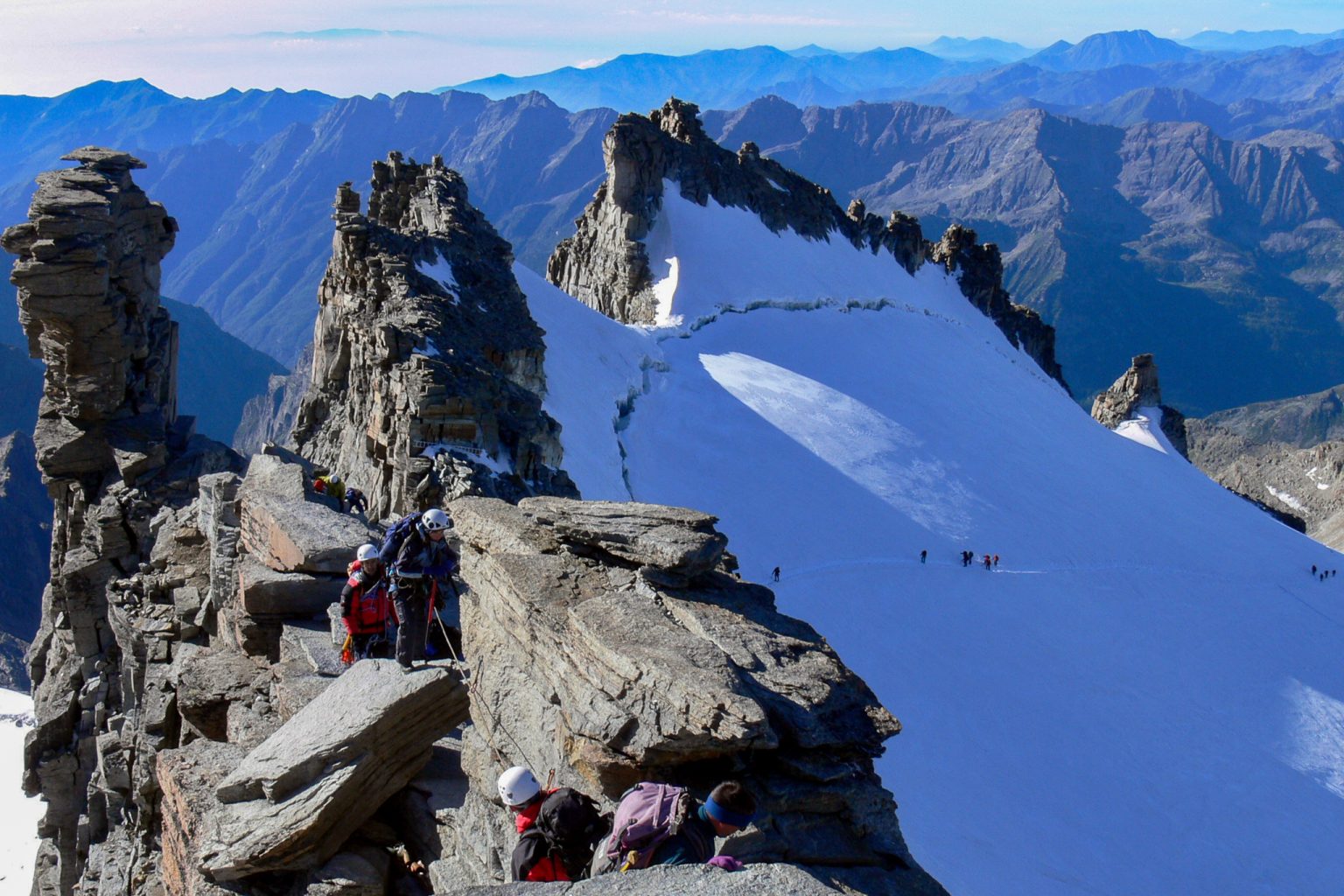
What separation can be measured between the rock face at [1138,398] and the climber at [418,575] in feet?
270

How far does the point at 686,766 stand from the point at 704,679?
0.63 meters

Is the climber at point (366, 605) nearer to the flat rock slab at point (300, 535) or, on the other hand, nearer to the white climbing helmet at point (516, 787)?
the flat rock slab at point (300, 535)

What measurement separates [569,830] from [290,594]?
759 centimetres

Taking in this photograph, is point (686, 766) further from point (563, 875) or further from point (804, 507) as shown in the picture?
point (804, 507)

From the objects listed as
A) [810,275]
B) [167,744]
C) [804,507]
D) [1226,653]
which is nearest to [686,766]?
[167,744]

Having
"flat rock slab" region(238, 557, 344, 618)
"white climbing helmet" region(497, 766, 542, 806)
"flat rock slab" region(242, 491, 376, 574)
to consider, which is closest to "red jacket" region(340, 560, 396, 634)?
"flat rock slab" region(238, 557, 344, 618)

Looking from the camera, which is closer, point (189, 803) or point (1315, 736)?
point (189, 803)

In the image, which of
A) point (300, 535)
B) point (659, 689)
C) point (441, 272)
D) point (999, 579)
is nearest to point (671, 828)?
point (659, 689)

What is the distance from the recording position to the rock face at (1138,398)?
86.1 metres

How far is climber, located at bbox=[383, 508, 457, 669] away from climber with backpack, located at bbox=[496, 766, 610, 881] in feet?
11.2

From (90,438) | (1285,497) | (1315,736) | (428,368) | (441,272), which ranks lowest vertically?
(1285,497)

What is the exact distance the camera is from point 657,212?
195 ft

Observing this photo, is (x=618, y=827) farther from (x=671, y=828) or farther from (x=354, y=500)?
(x=354, y=500)

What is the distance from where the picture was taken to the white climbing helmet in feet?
23.4
